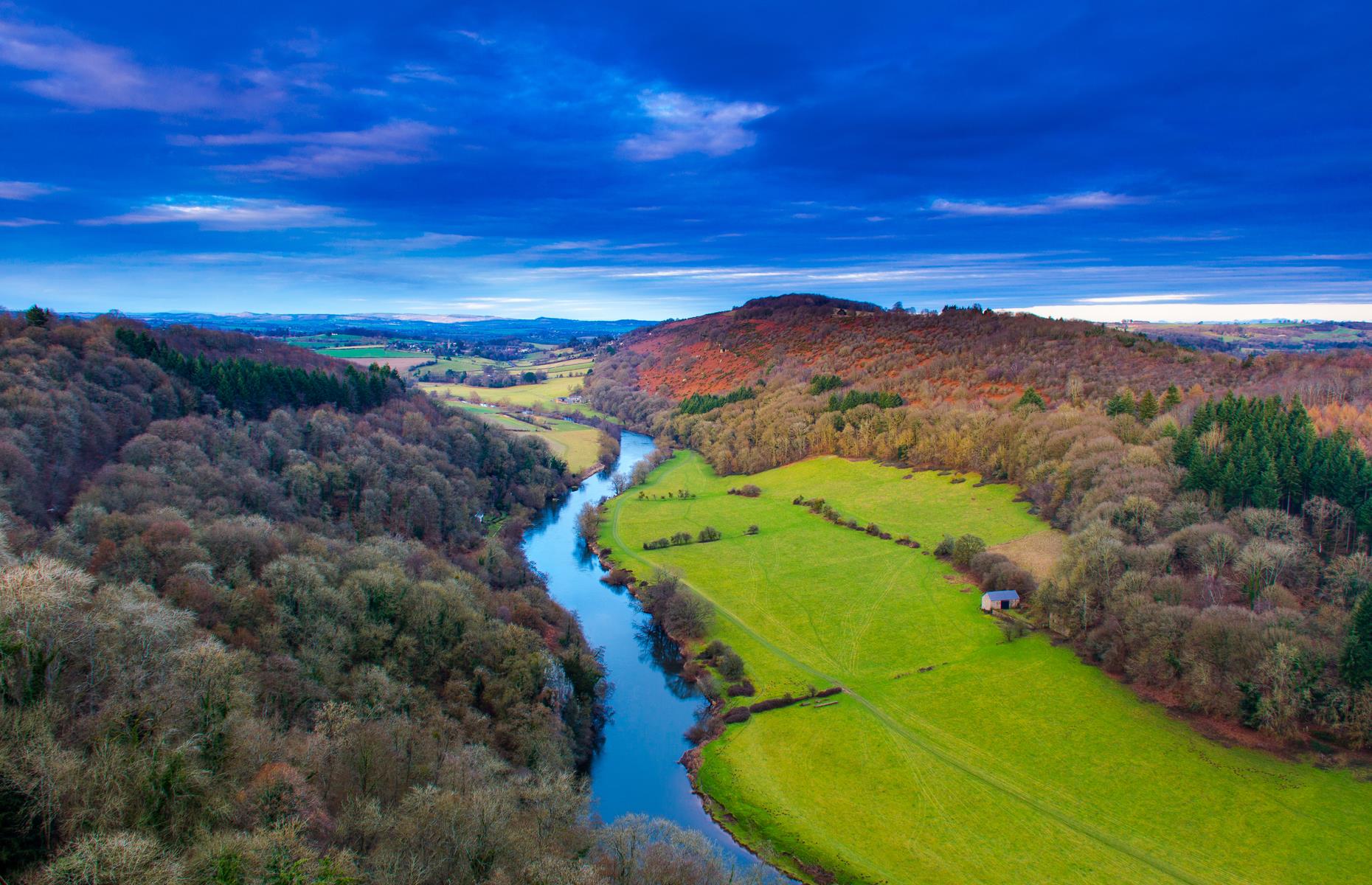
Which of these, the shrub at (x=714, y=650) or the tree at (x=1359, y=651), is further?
the shrub at (x=714, y=650)

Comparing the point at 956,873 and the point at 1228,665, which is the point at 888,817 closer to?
the point at 956,873

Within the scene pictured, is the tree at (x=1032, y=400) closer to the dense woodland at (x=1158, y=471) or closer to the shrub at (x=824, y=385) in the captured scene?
the dense woodland at (x=1158, y=471)

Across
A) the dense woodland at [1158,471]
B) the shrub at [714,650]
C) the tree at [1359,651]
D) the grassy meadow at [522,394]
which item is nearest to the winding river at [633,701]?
the shrub at [714,650]

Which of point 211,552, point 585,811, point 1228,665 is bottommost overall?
point 585,811

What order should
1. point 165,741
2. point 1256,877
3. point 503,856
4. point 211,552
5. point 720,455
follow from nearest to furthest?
point 165,741 → point 503,856 → point 1256,877 → point 211,552 → point 720,455

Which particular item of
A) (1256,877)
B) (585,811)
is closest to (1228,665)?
(1256,877)

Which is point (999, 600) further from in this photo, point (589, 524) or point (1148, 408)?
point (589, 524)

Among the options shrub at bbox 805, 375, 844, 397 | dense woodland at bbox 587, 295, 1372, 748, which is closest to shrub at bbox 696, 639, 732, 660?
dense woodland at bbox 587, 295, 1372, 748
